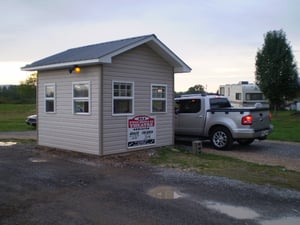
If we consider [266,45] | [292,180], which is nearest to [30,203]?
[292,180]

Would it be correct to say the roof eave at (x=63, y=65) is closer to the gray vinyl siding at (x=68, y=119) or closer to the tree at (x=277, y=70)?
the gray vinyl siding at (x=68, y=119)

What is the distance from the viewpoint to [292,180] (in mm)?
7824

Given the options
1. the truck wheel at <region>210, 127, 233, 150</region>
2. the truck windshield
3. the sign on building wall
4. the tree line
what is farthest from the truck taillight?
the tree line

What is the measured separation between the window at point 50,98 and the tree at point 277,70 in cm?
2759

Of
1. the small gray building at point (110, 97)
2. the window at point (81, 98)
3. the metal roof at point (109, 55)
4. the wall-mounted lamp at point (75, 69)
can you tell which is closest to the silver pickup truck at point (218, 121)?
the small gray building at point (110, 97)

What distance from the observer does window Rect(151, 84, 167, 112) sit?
12312mm

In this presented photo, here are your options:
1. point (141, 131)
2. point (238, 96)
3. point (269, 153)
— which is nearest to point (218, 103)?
point (269, 153)

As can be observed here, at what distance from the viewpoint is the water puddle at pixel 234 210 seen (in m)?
5.40

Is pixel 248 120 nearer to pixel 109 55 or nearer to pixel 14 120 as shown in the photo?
pixel 109 55

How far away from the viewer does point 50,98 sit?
1250 centimetres

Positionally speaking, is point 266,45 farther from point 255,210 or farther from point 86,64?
point 255,210

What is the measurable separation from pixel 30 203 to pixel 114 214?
5.12ft

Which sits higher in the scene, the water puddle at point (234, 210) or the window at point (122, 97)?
the window at point (122, 97)

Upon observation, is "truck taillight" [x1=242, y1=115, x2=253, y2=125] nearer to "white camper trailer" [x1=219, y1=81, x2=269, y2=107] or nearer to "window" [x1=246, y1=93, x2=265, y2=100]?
"white camper trailer" [x1=219, y1=81, x2=269, y2=107]
